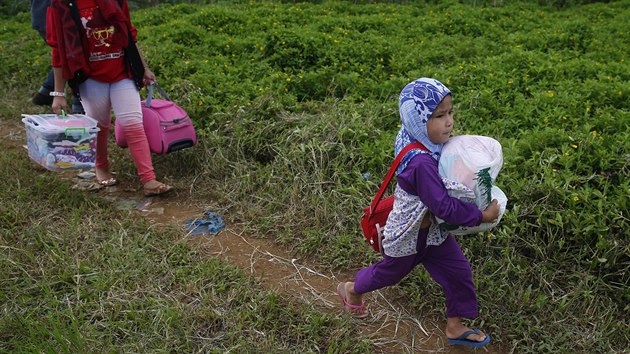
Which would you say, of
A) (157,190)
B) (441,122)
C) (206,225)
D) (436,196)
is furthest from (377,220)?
(157,190)

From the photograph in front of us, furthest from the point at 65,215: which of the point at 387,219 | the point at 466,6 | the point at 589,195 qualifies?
the point at 466,6

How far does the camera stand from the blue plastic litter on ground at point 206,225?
4284 millimetres

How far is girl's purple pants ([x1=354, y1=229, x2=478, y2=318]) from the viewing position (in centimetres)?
304

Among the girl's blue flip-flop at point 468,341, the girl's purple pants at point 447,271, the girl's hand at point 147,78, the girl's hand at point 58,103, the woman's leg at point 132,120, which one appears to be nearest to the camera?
the girl's purple pants at point 447,271

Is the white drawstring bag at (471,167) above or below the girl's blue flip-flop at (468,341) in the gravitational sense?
above

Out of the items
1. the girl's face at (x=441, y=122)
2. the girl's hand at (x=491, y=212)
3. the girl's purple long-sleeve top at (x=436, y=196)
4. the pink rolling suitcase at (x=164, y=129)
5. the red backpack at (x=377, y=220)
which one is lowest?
the pink rolling suitcase at (x=164, y=129)

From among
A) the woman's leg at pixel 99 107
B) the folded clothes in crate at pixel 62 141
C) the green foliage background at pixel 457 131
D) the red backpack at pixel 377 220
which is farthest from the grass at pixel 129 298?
the woman's leg at pixel 99 107

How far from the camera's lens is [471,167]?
2.65 metres

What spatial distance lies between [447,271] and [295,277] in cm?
109

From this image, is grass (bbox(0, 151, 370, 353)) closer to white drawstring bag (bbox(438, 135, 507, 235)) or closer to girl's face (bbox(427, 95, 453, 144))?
white drawstring bag (bbox(438, 135, 507, 235))

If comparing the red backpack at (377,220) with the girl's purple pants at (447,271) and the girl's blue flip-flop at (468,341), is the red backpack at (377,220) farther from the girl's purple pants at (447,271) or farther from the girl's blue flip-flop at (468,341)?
the girl's blue flip-flop at (468,341)

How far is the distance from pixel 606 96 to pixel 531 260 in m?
2.03

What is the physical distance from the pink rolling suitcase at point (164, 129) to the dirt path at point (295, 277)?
1.28ft

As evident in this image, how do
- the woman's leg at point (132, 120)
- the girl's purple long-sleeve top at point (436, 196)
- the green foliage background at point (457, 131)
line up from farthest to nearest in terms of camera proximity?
the woman's leg at point (132, 120), the green foliage background at point (457, 131), the girl's purple long-sleeve top at point (436, 196)
